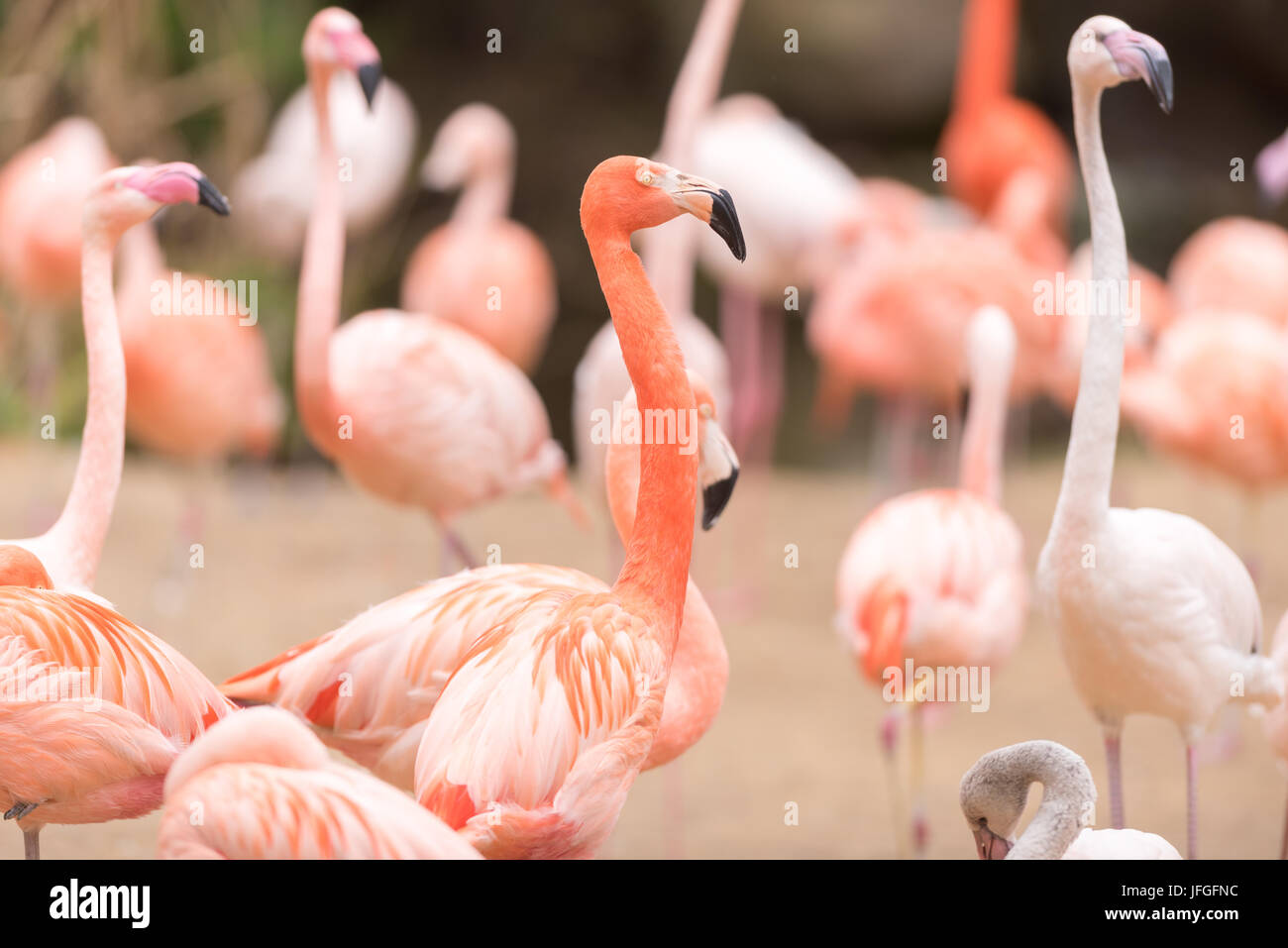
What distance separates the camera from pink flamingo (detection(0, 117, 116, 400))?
584 centimetres

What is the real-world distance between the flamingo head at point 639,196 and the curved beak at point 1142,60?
0.81 m

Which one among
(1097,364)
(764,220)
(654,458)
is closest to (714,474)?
(654,458)

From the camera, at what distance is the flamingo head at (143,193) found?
8.25 feet

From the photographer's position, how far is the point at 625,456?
2.76m

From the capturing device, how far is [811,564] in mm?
6500

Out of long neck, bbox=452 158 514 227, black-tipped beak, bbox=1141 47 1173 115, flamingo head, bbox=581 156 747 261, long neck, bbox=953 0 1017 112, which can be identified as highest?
long neck, bbox=953 0 1017 112

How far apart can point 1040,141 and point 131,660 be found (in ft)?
18.9

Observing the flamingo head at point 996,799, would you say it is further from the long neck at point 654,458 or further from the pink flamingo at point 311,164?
the pink flamingo at point 311,164

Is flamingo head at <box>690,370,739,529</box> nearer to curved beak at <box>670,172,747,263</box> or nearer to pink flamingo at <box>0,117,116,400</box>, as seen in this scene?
curved beak at <box>670,172,747,263</box>

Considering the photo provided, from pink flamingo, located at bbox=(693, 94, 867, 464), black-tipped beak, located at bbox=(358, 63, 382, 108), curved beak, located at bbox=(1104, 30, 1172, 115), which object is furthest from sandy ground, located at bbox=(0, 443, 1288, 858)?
curved beak, located at bbox=(1104, 30, 1172, 115)

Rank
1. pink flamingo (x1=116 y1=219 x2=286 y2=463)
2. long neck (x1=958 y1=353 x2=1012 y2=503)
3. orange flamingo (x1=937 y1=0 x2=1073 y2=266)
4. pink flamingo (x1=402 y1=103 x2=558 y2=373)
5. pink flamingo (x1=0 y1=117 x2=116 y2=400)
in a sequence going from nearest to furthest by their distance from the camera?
long neck (x1=958 y1=353 x2=1012 y2=503), pink flamingo (x1=116 y1=219 x2=286 y2=463), pink flamingo (x1=0 y1=117 x2=116 y2=400), pink flamingo (x1=402 y1=103 x2=558 y2=373), orange flamingo (x1=937 y1=0 x2=1073 y2=266)

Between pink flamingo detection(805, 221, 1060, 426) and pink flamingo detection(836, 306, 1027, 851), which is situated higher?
pink flamingo detection(805, 221, 1060, 426)

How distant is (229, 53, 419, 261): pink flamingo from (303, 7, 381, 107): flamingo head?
3.68m

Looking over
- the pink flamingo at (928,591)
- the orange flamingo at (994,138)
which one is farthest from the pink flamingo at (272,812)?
the orange flamingo at (994,138)
